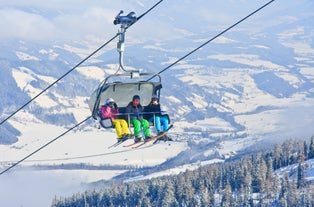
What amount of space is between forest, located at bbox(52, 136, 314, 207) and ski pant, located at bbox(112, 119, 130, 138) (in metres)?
72.5

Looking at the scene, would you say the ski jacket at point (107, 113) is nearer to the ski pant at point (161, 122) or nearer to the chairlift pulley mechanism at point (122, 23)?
the ski pant at point (161, 122)

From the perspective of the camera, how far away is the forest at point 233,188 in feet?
328

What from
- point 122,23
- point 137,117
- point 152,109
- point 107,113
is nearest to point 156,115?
point 152,109

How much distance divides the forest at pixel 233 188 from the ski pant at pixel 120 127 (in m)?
72.5

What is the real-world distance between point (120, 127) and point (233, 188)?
278 ft

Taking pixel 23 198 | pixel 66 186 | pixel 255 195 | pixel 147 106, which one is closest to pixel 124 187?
pixel 255 195

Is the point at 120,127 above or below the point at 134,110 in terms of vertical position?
below

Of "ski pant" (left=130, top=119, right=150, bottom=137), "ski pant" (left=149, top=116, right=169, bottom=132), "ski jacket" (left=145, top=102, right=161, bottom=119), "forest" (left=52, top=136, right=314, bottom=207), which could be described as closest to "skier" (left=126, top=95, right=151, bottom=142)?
"ski pant" (left=130, top=119, right=150, bottom=137)

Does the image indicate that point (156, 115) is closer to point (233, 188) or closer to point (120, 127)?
point (120, 127)

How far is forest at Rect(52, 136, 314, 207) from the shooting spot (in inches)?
3937

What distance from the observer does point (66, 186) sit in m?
196

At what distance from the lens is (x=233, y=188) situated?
352 feet

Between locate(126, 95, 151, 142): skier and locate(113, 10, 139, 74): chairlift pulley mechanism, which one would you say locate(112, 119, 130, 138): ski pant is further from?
locate(113, 10, 139, 74): chairlift pulley mechanism

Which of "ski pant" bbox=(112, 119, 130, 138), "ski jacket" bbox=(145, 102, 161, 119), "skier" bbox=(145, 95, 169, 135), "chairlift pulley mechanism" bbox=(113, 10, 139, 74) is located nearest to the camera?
"chairlift pulley mechanism" bbox=(113, 10, 139, 74)
